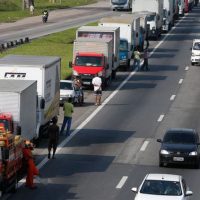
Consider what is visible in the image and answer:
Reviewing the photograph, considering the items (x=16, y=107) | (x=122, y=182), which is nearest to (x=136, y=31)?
(x=16, y=107)

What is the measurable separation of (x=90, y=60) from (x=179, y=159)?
24.8 m

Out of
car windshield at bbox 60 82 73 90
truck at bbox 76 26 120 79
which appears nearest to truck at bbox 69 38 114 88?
truck at bbox 76 26 120 79

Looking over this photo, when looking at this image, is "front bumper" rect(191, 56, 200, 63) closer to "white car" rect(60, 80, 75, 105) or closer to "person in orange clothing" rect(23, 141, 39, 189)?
"white car" rect(60, 80, 75, 105)

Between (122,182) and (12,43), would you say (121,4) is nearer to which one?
(12,43)

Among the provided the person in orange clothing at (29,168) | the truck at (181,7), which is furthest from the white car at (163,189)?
the truck at (181,7)

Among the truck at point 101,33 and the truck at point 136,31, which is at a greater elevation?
the truck at point 101,33

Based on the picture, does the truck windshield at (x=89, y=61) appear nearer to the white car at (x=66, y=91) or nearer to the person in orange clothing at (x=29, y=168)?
the white car at (x=66, y=91)

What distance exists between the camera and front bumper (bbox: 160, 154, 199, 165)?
34.4 meters

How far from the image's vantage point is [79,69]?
57.8m

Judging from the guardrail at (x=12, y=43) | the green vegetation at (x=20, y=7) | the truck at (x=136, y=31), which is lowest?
the green vegetation at (x=20, y=7)

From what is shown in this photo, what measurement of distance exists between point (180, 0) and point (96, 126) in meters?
85.0

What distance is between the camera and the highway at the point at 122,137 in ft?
103

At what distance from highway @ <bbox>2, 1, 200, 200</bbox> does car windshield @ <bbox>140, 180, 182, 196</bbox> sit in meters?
2.47

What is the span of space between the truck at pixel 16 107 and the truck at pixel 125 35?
110ft
